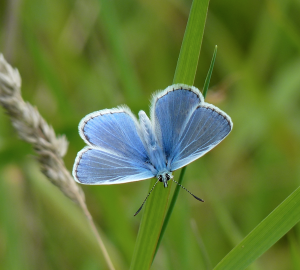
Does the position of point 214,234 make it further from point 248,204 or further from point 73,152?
point 73,152

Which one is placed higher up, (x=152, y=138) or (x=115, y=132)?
(x=152, y=138)

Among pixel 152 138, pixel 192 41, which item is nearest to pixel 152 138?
pixel 152 138

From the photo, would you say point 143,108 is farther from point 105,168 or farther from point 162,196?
point 162,196

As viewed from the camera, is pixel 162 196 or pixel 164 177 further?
pixel 164 177

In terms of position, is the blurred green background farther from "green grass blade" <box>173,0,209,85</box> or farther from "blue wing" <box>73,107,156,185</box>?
"green grass blade" <box>173,0,209,85</box>

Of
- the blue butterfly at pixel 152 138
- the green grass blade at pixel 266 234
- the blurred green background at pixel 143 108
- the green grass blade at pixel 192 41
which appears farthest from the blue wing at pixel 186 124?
the green grass blade at pixel 266 234

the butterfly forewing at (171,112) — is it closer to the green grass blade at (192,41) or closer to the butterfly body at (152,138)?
the butterfly body at (152,138)

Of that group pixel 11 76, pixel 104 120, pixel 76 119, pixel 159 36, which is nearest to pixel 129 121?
pixel 104 120

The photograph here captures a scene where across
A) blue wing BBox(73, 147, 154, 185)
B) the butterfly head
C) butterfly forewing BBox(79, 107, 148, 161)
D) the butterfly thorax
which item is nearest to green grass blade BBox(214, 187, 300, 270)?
the butterfly head
